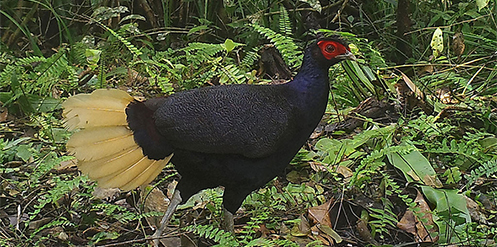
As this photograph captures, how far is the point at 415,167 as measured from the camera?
3.13m

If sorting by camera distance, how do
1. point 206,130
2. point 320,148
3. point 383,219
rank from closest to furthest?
point 206,130, point 383,219, point 320,148

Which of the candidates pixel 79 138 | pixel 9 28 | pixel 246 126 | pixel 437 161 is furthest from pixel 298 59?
pixel 9 28

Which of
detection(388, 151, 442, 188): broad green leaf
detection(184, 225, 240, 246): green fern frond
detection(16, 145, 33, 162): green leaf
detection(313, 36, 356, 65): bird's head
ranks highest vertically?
detection(313, 36, 356, 65): bird's head

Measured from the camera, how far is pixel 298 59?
152 inches

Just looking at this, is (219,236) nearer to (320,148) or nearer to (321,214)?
(321,214)

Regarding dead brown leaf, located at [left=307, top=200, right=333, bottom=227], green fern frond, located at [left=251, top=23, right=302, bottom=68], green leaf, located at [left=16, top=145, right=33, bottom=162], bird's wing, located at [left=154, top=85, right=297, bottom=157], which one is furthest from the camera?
green fern frond, located at [left=251, top=23, right=302, bottom=68]

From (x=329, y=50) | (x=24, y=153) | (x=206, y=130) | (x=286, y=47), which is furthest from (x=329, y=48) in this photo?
(x=24, y=153)

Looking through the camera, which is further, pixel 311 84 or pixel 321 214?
pixel 321 214

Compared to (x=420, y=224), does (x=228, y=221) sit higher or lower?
lower

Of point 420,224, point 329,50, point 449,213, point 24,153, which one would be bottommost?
point 24,153

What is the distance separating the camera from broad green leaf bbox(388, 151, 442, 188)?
3.02 m

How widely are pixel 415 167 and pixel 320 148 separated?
575mm

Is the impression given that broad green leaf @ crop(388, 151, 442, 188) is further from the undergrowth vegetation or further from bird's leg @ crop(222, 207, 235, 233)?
bird's leg @ crop(222, 207, 235, 233)

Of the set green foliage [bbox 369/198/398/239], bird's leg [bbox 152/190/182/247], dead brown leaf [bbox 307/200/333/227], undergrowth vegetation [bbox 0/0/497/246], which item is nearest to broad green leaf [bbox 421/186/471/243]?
undergrowth vegetation [bbox 0/0/497/246]
